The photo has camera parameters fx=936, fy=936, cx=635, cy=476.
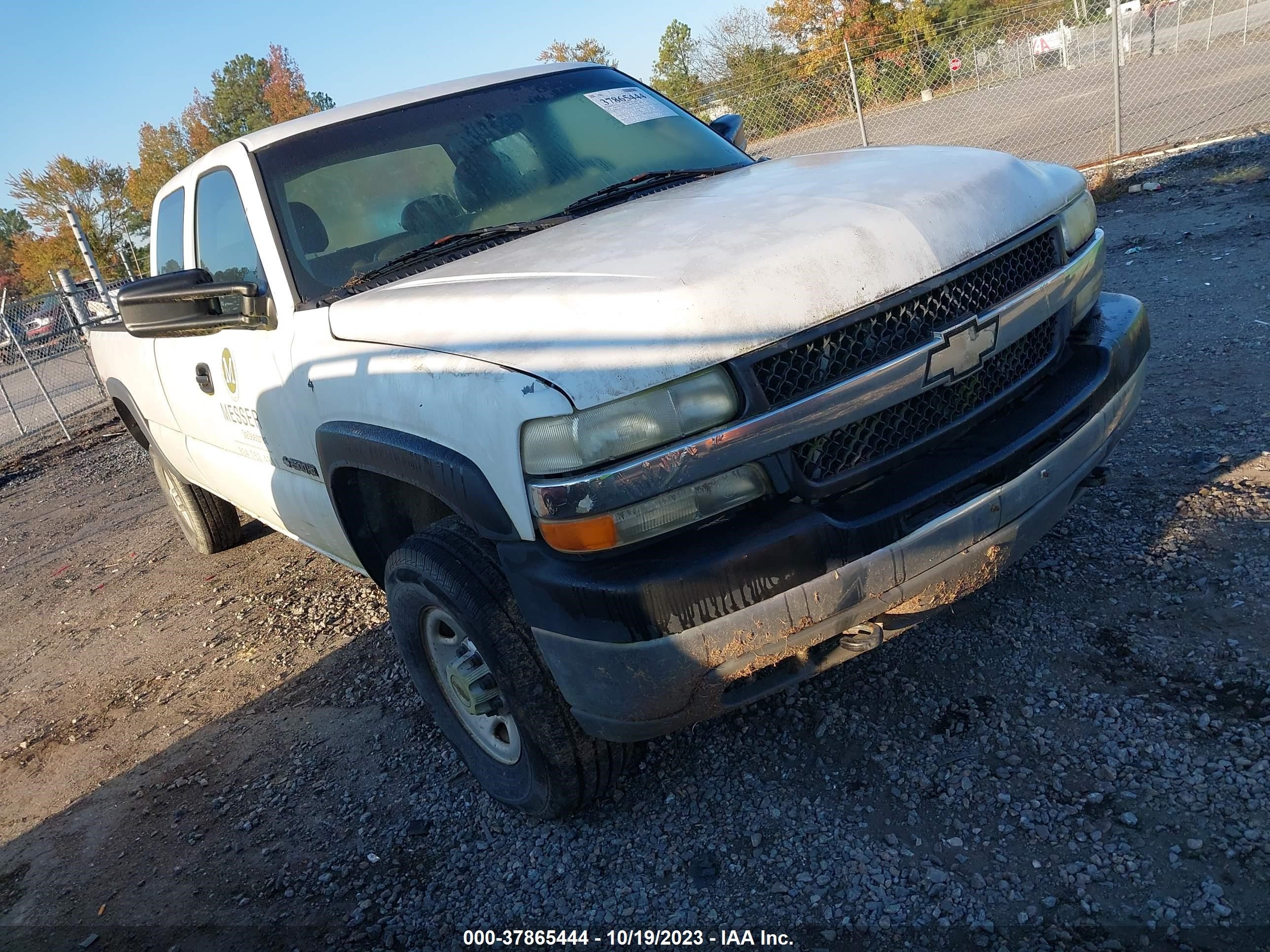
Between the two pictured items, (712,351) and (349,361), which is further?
(349,361)

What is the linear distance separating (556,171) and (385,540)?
4.82 feet

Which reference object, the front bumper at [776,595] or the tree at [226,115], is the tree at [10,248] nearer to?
the tree at [226,115]

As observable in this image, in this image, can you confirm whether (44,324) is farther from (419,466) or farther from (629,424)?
(629,424)

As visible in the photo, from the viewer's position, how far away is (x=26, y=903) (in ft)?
9.96

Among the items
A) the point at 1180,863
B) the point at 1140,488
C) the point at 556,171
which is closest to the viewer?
the point at 1180,863

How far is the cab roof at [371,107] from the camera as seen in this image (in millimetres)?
3451

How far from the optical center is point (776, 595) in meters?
2.08

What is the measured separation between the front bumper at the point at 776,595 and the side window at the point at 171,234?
2.98 m

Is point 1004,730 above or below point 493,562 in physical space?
below

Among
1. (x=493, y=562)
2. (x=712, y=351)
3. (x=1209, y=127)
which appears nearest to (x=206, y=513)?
(x=493, y=562)

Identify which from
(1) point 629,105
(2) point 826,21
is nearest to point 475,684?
(1) point 629,105

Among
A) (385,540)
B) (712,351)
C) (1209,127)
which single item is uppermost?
(712,351)

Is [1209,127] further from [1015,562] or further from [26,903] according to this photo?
[26,903]

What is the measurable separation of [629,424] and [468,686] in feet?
Result: 3.56
